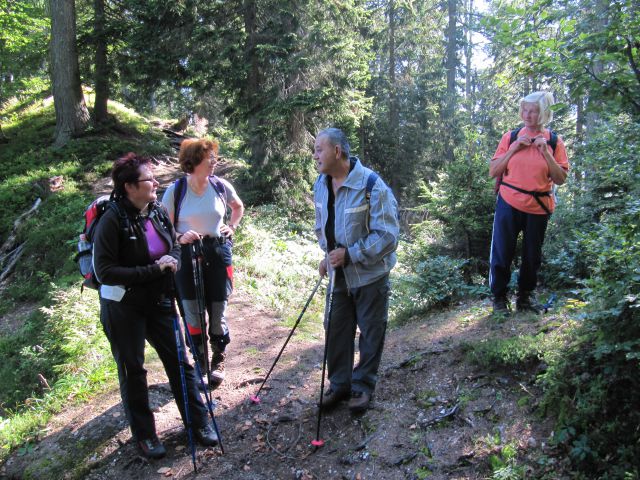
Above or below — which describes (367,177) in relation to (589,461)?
above

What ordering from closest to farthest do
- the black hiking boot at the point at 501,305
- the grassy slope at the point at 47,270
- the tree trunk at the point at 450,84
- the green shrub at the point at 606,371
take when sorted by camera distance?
the green shrub at the point at 606,371, the black hiking boot at the point at 501,305, the grassy slope at the point at 47,270, the tree trunk at the point at 450,84

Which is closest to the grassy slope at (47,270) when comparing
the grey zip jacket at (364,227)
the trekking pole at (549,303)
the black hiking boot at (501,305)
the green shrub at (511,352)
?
the grey zip jacket at (364,227)

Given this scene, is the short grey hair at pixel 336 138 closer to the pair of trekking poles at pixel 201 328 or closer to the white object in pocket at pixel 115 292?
the pair of trekking poles at pixel 201 328

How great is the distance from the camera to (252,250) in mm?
10055

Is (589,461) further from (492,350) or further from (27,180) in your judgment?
(27,180)

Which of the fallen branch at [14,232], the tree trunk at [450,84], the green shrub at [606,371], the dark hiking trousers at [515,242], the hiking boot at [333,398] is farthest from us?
the tree trunk at [450,84]

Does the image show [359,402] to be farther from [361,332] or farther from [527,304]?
[527,304]

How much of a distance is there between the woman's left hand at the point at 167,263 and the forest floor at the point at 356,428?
5.22ft

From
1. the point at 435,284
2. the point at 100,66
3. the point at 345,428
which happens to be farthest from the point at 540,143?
the point at 100,66

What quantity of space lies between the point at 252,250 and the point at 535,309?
6.48m

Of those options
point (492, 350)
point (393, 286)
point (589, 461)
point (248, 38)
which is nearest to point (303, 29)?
point (248, 38)

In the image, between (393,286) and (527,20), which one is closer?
(527,20)

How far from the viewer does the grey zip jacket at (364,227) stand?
11.6 feet

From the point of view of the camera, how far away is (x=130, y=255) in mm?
3518
